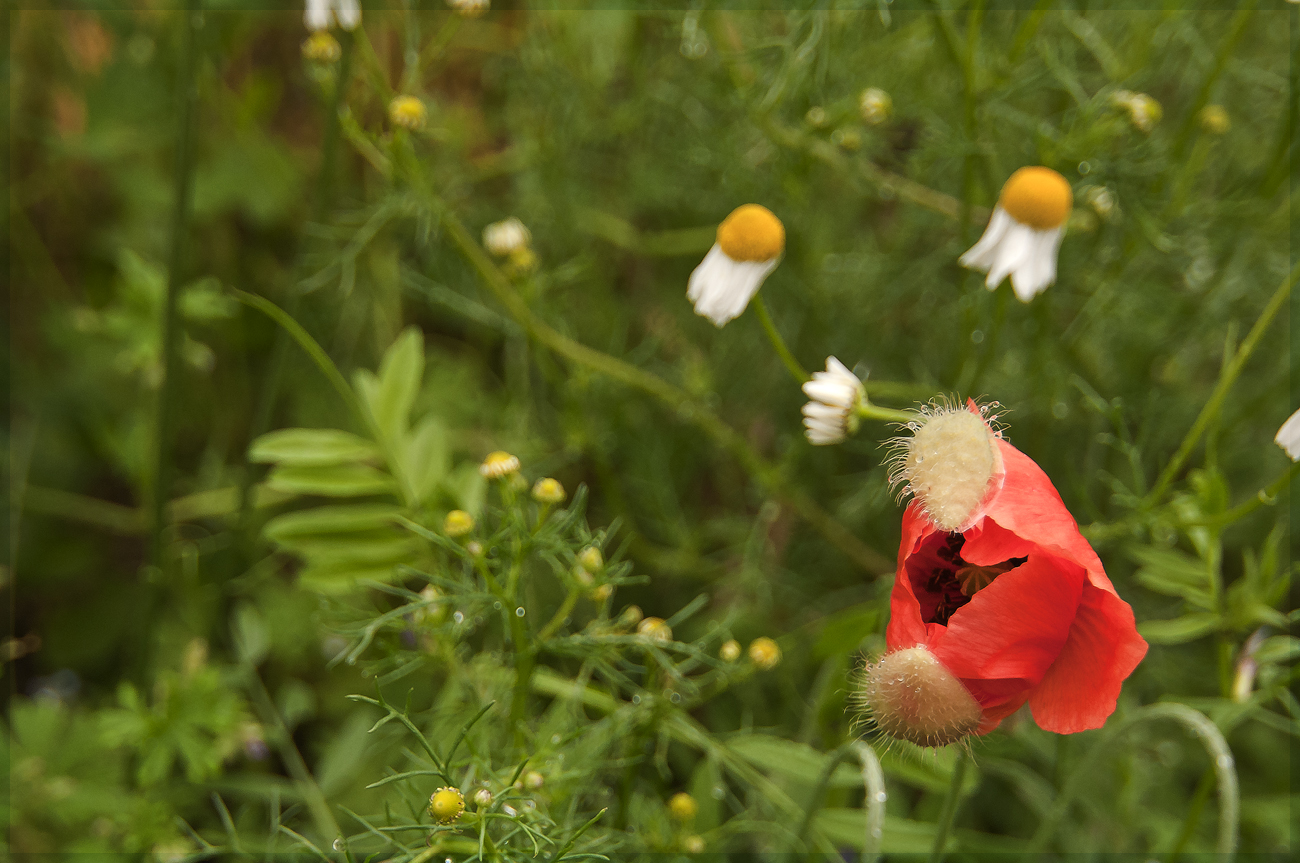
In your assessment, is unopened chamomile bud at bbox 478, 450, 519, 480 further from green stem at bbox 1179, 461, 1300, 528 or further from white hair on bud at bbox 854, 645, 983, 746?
green stem at bbox 1179, 461, 1300, 528

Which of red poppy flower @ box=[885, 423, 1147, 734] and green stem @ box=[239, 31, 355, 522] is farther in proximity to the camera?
green stem @ box=[239, 31, 355, 522]

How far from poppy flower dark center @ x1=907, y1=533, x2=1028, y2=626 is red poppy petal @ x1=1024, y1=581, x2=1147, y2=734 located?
0.09 metres

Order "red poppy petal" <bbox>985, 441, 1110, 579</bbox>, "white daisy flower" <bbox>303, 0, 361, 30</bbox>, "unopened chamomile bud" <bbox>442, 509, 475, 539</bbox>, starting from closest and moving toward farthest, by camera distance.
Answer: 1. "red poppy petal" <bbox>985, 441, 1110, 579</bbox>
2. "unopened chamomile bud" <bbox>442, 509, 475, 539</bbox>
3. "white daisy flower" <bbox>303, 0, 361, 30</bbox>

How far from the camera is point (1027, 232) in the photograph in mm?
792

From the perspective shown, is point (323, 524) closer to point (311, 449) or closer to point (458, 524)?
point (311, 449)

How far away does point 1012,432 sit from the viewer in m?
1.34

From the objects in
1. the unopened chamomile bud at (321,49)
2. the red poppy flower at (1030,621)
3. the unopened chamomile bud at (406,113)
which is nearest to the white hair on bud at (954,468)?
the red poppy flower at (1030,621)

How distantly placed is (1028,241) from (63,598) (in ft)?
4.99

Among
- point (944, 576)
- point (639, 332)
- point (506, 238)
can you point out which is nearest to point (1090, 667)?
point (944, 576)

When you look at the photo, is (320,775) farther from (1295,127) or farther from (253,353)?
(1295,127)

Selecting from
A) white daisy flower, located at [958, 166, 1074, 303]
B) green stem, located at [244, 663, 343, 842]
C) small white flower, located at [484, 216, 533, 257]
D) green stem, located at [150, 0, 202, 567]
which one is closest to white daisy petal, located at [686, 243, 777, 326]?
white daisy flower, located at [958, 166, 1074, 303]

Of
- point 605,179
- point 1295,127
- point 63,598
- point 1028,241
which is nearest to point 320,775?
point 63,598

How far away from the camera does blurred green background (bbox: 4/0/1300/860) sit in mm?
1031

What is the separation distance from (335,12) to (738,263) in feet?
1.69
